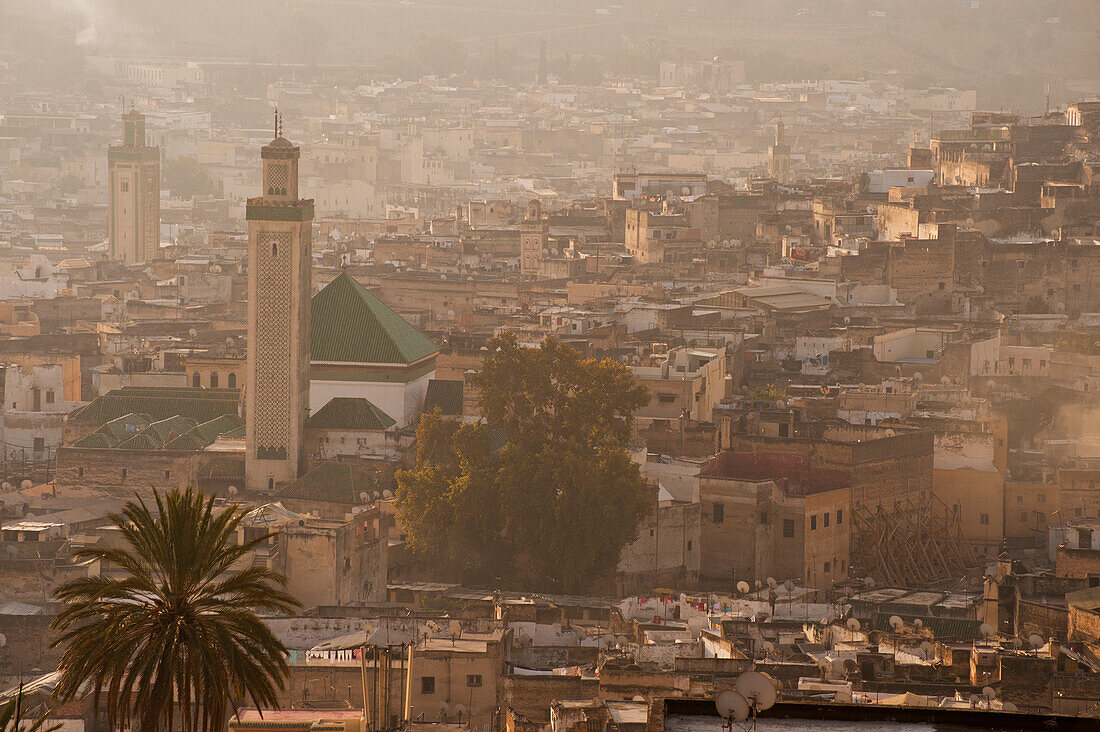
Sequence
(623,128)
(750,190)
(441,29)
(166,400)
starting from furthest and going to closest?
(441,29), (623,128), (750,190), (166,400)

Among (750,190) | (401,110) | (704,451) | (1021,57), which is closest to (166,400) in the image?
(704,451)

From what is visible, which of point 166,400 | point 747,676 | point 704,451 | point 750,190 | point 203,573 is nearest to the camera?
point 747,676

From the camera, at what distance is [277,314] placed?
3147 cm

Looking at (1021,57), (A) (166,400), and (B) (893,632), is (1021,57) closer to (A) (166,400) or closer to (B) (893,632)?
(A) (166,400)

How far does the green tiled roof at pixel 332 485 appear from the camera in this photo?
28.4 meters

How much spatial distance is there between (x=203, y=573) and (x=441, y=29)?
435ft

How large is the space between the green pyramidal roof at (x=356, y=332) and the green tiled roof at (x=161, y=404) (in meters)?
1.84

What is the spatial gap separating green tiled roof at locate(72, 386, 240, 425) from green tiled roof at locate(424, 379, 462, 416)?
2916 millimetres

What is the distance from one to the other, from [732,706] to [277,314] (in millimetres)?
21661

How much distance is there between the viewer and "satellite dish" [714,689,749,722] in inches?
408

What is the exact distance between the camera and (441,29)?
472ft

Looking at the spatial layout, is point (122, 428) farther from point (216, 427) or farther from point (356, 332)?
point (356, 332)

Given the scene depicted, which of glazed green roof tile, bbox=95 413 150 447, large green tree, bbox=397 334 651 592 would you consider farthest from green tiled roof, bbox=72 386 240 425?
large green tree, bbox=397 334 651 592

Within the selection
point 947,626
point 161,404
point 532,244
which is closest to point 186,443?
point 161,404
